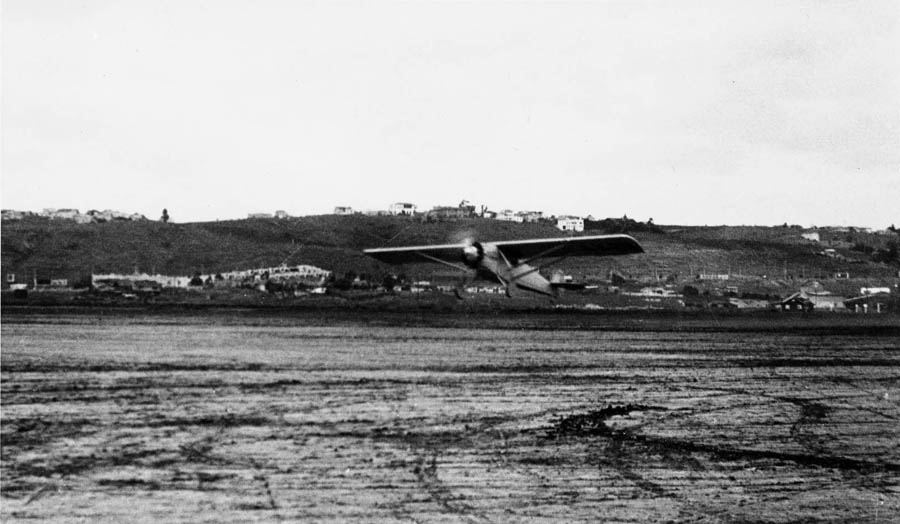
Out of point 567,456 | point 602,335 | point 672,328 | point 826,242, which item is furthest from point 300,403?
point 826,242

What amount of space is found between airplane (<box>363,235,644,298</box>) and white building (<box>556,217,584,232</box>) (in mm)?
71310

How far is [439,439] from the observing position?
442 inches

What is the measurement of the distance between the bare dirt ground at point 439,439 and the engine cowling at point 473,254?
45.9 feet

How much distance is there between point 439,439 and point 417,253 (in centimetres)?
3309

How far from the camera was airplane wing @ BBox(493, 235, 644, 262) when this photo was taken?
36.8 metres

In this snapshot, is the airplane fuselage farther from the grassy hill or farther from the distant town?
the grassy hill

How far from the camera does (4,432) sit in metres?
11.3

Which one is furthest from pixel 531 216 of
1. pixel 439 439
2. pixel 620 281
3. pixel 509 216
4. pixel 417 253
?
pixel 439 439

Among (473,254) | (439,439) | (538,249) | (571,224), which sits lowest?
(439,439)

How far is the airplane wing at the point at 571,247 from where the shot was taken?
121ft

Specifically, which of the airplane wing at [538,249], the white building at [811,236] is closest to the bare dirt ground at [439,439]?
the airplane wing at [538,249]

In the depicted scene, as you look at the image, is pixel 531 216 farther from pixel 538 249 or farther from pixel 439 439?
pixel 439 439

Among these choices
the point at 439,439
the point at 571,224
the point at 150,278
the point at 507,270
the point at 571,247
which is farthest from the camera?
the point at 571,224

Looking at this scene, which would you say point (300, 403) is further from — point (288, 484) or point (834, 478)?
point (834, 478)
